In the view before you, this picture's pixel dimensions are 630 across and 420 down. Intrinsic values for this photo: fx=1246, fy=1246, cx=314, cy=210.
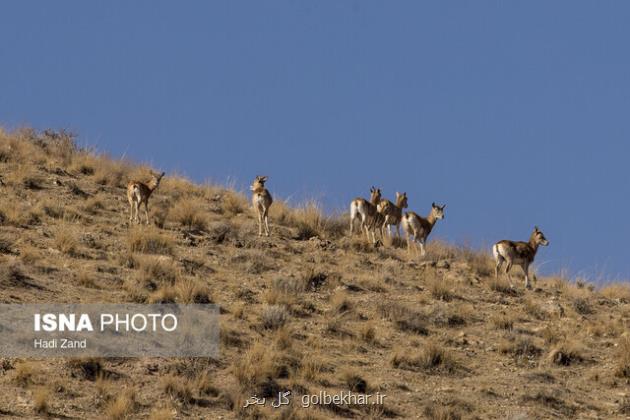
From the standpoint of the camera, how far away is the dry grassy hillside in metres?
21.2

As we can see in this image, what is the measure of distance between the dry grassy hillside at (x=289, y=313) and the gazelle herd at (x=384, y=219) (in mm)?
515

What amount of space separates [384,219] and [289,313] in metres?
8.50

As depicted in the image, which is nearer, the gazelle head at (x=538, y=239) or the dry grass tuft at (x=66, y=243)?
the dry grass tuft at (x=66, y=243)

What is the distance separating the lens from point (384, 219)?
3312 cm

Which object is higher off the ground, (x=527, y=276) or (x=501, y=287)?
(x=527, y=276)

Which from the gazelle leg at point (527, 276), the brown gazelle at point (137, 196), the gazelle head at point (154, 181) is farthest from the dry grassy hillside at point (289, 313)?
the gazelle head at point (154, 181)

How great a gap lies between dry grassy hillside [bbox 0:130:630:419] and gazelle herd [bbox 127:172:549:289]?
0.51m

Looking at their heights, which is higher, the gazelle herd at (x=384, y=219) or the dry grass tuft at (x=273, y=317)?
the gazelle herd at (x=384, y=219)

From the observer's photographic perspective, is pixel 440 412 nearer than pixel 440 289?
Yes

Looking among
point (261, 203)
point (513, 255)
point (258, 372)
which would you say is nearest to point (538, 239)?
point (513, 255)

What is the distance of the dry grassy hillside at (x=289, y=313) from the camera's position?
2125 cm

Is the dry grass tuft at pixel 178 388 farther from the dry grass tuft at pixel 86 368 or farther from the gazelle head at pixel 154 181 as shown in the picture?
the gazelle head at pixel 154 181

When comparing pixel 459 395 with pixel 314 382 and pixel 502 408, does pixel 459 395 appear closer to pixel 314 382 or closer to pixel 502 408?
pixel 502 408

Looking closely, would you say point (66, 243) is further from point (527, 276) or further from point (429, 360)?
A: point (527, 276)
